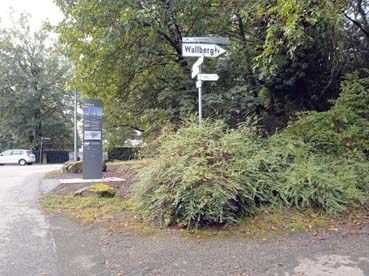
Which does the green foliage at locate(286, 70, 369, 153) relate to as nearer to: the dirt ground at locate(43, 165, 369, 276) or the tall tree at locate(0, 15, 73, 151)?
the dirt ground at locate(43, 165, 369, 276)

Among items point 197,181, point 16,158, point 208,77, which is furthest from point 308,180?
point 16,158

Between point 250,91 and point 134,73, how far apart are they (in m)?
3.23

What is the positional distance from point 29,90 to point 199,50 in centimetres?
2916

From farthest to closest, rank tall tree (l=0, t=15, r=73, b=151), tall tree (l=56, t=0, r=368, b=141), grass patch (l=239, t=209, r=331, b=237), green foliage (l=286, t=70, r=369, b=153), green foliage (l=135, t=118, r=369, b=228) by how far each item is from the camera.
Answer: tall tree (l=0, t=15, r=73, b=151) → tall tree (l=56, t=0, r=368, b=141) → green foliage (l=286, t=70, r=369, b=153) → green foliage (l=135, t=118, r=369, b=228) → grass patch (l=239, t=209, r=331, b=237)

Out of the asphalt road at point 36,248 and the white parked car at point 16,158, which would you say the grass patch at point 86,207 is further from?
the white parked car at point 16,158

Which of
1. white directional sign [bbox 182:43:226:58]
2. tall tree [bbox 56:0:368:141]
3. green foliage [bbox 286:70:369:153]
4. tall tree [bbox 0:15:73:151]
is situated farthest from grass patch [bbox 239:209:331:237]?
tall tree [bbox 0:15:73:151]

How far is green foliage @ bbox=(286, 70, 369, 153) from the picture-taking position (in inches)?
245

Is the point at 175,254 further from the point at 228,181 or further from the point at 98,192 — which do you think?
the point at 98,192

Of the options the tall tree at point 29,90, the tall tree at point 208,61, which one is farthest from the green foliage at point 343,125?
the tall tree at point 29,90

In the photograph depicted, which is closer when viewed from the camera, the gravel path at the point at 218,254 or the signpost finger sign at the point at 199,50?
the gravel path at the point at 218,254

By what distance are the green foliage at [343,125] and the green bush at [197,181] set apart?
171 cm

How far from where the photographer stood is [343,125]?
21.3 feet

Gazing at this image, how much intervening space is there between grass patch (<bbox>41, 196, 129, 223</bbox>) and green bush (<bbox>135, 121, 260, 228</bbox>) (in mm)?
738

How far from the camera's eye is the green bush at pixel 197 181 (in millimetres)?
4500
